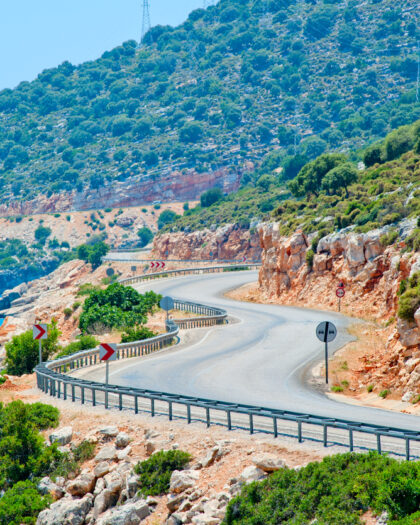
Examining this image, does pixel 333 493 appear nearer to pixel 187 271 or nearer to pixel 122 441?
pixel 122 441

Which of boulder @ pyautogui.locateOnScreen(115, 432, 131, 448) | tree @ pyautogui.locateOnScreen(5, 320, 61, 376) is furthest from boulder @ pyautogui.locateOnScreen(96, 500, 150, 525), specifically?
tree @ pyautogui.locateOnScreen(5, 320, 61, 376)

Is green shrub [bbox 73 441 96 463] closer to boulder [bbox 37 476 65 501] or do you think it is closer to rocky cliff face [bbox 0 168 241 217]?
boulder [bbox 37 476 65 501]

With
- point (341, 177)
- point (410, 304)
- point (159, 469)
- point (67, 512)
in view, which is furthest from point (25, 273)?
point (159, 469)

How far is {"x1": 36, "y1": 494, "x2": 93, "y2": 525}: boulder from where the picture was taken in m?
14.5

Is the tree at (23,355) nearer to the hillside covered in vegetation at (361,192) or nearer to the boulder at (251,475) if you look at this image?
the hillside covered in vegetation at (361,192)

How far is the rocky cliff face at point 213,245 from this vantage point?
100 metres

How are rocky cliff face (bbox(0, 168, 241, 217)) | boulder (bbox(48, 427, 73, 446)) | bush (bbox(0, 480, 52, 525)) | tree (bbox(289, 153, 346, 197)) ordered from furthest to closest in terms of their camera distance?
1. rocky cliff face (bbox(0, 168, 241, 217))
2. tree (bbox(289, 153, 346, 197))
3. boulder (bbox(48, 427, 73, 446))
4. bush (bbox(0, 480, 52, 525))

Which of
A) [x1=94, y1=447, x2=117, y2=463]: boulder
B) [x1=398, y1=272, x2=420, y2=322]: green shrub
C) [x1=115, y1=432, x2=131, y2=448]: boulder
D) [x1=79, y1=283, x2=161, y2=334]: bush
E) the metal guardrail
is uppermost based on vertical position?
[x1=398, y1=272, x2=420, y2=322]: green shrub

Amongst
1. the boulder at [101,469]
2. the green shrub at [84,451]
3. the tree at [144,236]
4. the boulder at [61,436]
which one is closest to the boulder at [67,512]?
the boulder at [101,469]

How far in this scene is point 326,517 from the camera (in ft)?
36.7

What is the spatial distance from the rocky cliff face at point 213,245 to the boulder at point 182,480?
83.2m

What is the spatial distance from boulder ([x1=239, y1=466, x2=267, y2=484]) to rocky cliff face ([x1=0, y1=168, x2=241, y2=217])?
164 m

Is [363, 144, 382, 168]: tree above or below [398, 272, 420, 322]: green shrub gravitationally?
above

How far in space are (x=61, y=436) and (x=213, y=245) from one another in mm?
87031
